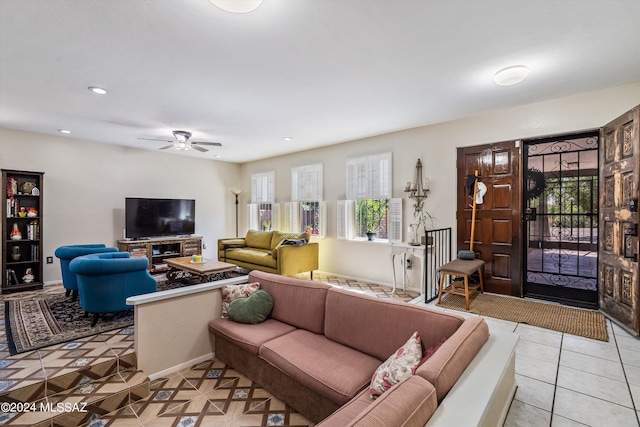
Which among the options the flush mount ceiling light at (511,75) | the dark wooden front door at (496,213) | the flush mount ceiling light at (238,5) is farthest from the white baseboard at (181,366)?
the flush mount ceiling light at (511,75)

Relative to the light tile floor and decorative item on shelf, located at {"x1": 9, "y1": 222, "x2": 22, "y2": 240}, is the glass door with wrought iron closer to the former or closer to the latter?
the light tile floor

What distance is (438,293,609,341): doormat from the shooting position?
297 cm

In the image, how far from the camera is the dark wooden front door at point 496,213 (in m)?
3.93

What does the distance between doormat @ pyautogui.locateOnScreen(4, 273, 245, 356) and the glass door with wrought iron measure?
525cm

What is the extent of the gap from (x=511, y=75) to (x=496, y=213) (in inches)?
77.7

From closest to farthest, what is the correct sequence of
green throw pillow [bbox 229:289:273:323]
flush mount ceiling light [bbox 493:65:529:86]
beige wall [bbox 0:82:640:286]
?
green throw pillow [bbox 229:289:273:323] < flush mount ceiling light [bbox 493:65:529:86] < beige wall [bbox 0:82:640:286]

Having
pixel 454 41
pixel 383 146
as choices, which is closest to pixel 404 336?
pixel 454 41

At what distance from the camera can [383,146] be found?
203 inches

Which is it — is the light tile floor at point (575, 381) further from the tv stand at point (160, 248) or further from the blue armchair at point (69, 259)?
the tv stand at point (160, 248)

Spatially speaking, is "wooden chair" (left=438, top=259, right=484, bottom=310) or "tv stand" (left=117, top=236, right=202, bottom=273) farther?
"tv stand" (left=117, top=236, right=202, bottom=273)

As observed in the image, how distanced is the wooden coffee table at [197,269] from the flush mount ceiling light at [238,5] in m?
3.51

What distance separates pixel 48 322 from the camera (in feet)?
10.7

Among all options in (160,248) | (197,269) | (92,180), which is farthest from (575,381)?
(92,180)

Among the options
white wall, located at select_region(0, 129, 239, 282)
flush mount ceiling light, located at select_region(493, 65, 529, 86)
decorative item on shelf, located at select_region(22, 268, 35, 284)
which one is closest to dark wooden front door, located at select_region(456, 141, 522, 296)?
flush mount ceiling light, located at select_region(493, 65, 529, 86)
